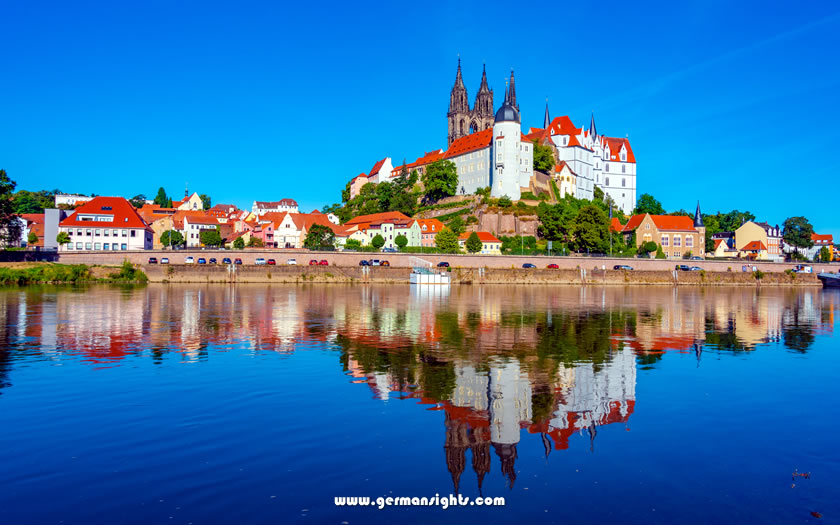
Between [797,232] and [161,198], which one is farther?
[161,198]

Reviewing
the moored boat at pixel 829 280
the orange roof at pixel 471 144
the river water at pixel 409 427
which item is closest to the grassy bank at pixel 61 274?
the river water at pixel 409 427

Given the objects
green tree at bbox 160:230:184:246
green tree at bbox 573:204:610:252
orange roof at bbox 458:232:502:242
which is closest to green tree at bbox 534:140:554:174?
orange roof at bbox 458:232:502:242

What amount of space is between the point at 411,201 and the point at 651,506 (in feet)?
453

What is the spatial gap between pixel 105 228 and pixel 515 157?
72882mm

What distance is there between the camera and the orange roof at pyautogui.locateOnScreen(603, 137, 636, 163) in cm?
16300

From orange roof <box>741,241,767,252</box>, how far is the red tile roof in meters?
120

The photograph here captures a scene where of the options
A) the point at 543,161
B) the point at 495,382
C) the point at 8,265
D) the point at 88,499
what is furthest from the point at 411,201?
the point at 88,499

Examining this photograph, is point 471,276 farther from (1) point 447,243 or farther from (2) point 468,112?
(2) point 468,112

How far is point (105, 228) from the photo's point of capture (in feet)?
312

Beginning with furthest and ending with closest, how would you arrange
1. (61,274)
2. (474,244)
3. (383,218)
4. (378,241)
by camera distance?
(383,218) → (378,241) → (474,244) → (61,274)

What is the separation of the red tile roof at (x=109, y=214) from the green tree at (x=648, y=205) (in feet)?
353

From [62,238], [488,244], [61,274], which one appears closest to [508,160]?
[488,244]

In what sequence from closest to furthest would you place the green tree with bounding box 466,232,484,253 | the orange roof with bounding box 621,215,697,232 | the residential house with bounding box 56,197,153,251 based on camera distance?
the residential house with bounding box 56,197,153,251, the green tree with bounding box 466,232,484,253, the orange roof with bounding box 621,215,697,232

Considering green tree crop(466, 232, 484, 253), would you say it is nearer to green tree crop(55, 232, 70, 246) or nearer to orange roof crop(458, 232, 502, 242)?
orange roof crop(458, 232, 502, 242)
